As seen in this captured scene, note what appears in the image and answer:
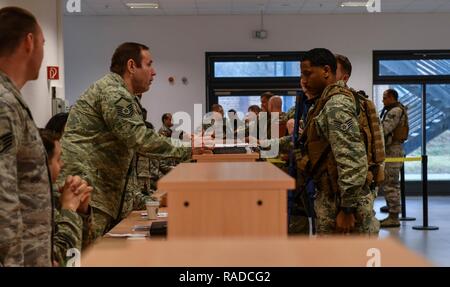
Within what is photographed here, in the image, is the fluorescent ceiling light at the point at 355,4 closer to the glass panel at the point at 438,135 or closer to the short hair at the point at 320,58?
the glass panel at the point at 438,135

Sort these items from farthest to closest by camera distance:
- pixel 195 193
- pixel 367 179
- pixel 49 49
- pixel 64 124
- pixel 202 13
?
pixel 202 13 → pixel 49 49 → pixel 64 124 → pixel 367 179 → pixel 195 193

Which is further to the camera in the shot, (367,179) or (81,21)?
(81,21)

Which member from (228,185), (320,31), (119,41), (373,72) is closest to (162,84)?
(119,41)

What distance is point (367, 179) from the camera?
3217 millimetres

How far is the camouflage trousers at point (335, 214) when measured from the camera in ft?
10.2

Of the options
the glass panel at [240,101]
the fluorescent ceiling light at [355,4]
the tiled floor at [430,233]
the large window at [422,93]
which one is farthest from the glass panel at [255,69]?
the tiled floor at [430,233]

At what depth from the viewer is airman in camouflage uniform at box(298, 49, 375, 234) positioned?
302 cm

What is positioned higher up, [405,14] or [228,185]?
[405,14]

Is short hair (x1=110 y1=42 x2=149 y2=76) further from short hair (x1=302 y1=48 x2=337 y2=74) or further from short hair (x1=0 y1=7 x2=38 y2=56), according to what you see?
short hair (x1=0 y1=7 x2=38 y2=56)

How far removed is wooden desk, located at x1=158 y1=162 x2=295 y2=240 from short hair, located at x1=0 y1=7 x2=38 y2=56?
2.61 feet

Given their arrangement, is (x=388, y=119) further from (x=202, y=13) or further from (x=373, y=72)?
(x=202, y=13)

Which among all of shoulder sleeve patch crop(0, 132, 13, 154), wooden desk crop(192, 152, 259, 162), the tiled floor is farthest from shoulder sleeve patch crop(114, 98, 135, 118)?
the tiled floor

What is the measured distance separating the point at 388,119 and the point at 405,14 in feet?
15.0

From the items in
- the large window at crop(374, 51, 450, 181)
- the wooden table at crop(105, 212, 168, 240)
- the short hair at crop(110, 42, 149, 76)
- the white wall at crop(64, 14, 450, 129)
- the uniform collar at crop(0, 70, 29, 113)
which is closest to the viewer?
the uniform collar at crop(0, 70, 29, 113)
